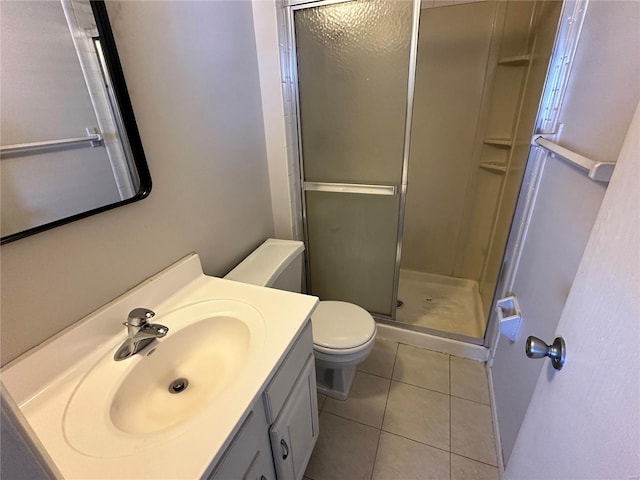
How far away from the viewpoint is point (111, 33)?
811 millimetres

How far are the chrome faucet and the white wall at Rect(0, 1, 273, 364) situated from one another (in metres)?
0.12

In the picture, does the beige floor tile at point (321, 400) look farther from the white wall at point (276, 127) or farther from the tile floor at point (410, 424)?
the white wall at point (276, 127)

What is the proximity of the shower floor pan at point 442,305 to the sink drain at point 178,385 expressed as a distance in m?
1.45

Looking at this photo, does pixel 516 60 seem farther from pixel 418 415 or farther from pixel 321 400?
pixel 321 400

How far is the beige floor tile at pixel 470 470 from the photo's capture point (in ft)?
4.12

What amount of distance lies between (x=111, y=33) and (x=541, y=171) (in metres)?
1.54

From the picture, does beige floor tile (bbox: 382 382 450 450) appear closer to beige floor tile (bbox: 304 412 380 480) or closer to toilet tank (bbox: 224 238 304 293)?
beige floor tile (bbox: 304 412 380 480)

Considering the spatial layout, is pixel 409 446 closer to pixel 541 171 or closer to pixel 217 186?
pixel 541 171

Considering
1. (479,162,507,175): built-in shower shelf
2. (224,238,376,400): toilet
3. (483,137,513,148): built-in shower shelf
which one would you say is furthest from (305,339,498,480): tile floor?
(483,137,513,148): built-in shower shelf

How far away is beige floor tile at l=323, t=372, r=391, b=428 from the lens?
151cm

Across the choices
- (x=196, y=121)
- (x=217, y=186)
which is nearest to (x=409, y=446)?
(x=217, y=186)

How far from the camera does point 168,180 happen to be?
3.42 feet

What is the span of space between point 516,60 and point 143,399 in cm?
248

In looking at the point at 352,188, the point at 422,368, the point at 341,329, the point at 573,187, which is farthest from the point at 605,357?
the point at 422,368
